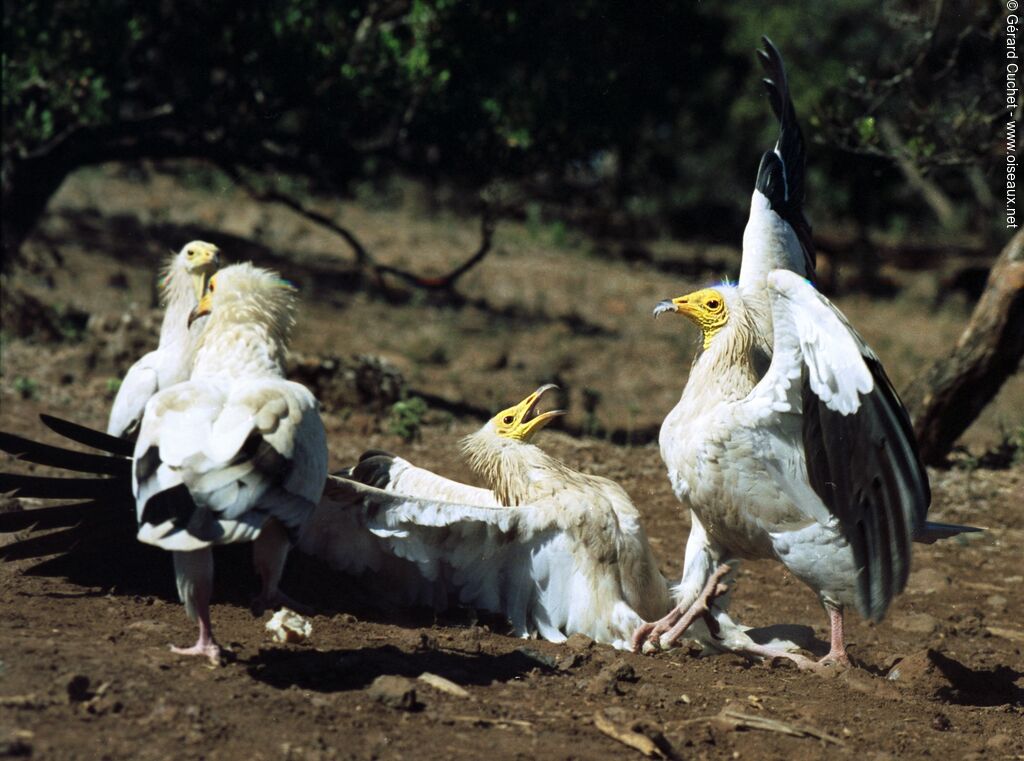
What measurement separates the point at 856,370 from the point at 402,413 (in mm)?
4330

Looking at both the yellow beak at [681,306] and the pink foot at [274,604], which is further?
the yellow beak at [681,306]

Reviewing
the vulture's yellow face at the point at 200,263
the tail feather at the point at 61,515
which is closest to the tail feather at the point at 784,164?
the vulture's yellow face at the point at 200,263

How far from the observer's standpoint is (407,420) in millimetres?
8289

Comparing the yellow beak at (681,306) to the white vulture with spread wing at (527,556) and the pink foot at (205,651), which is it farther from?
the pink foot at (205,651)

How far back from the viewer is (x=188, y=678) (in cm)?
395

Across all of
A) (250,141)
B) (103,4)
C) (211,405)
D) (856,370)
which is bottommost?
(211,405)

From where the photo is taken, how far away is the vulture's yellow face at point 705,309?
5648 millimetres

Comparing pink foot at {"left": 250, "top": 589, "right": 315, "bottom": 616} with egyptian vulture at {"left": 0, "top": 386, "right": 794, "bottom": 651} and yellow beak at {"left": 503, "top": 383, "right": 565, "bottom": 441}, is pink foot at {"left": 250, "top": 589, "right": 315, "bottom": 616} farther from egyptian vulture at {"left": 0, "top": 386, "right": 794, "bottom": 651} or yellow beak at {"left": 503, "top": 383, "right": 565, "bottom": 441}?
yellow beak at {"left": 503, "top": 383, "right": 565, "bottom": 441}

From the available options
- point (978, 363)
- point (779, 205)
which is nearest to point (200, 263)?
point (779, 205)

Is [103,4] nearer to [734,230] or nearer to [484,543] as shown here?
[484,543]

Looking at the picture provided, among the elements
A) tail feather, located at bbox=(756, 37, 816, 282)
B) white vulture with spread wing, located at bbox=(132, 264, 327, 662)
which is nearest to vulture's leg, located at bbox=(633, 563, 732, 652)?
white vulture with spread wing, located at bbox=(132, 264, 327, 662)

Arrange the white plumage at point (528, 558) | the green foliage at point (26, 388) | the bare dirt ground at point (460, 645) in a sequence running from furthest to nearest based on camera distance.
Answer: the green foliage at point (26, 388) → the white plumage at point (528, 558) → the bare dirt ground at point (460, 645)

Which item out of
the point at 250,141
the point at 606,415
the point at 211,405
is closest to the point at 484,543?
the point at 211,405

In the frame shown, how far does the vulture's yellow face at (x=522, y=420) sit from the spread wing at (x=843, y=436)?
102 centimetres
